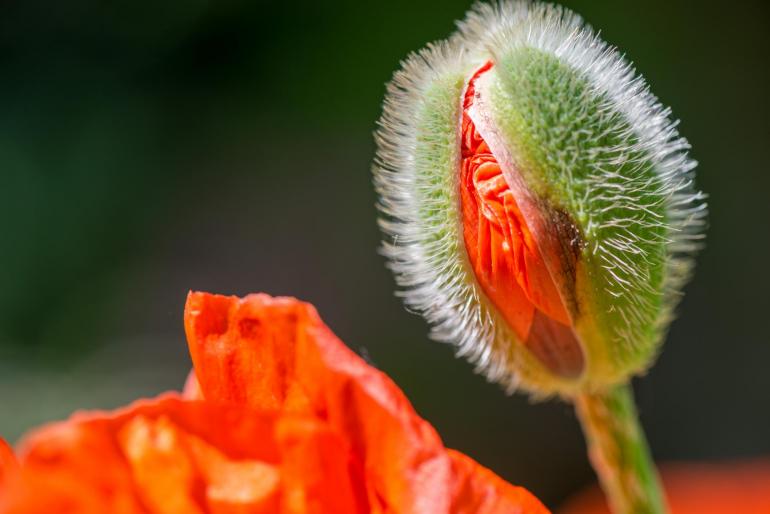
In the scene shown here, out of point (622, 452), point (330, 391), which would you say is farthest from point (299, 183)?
point (330, 391)

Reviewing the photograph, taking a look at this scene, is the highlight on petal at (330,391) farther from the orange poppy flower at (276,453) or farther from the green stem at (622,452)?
the green stem at (622,452)

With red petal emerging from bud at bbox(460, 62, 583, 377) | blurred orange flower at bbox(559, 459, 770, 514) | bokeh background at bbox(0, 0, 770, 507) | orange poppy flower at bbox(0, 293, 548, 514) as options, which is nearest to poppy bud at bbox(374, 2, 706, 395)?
red petal emerging from bud at bbox(460, 62, 583, 377)

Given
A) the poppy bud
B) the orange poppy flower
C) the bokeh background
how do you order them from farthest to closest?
the bokeh background → the poppy bud → the orange poppy flower

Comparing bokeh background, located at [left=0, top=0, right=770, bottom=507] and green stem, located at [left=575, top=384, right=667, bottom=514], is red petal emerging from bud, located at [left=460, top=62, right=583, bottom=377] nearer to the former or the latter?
green stem, located at [left=575, top=384, right=667, bottom=514]

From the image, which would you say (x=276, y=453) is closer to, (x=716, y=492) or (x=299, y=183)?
(x=716, y=492)

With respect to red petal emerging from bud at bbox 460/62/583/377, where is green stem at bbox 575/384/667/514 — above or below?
below

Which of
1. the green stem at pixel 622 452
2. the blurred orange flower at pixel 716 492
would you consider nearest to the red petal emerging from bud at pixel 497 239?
the green stem at pixel 622 452
